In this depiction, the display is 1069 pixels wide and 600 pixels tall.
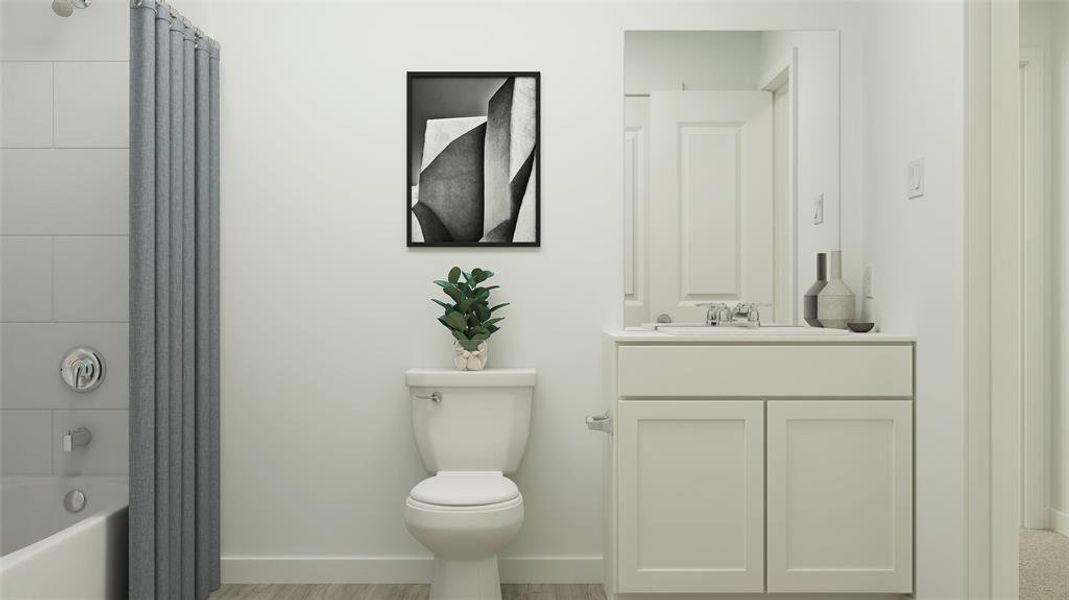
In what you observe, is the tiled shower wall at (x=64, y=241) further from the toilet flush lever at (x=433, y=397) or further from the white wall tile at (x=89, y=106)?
the toilet flush lever at (x=433, y=397)

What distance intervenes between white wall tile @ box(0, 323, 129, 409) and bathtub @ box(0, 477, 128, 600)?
9.1 inches

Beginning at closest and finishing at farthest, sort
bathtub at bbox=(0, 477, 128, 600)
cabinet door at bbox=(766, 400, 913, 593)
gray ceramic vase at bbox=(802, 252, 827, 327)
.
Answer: bathtub at bbox=(0, 477, 128, 600) < cabinet door at bbox=(766, 400, 913, 593) < gray ceramic vase at bbox=(802, 252, 827, 327)

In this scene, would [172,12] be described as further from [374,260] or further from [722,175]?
[722,175]

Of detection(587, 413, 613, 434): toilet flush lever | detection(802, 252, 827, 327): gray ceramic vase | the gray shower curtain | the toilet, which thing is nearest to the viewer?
the gray shower curtain

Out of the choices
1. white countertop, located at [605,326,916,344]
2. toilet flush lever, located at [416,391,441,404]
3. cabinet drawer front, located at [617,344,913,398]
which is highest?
white countertop, located at [605,326,916,344]

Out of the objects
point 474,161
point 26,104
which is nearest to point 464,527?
point 474,161

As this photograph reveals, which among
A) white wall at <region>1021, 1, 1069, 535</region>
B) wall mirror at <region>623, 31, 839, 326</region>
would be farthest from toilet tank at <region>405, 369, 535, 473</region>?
white wall at <region>1021, 1, 1069, 535</region>

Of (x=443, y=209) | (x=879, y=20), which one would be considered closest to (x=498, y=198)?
(x=443, y=209)

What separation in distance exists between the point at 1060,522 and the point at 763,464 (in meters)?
1.50

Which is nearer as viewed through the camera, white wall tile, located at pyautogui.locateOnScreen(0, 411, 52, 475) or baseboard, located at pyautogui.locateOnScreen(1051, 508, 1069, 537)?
white wall tile, located at pyautogui.locateOnScreen(0, 411, 52, 475)

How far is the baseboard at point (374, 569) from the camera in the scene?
270 centimetres

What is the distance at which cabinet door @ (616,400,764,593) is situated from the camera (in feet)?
7.45

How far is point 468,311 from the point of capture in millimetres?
2584

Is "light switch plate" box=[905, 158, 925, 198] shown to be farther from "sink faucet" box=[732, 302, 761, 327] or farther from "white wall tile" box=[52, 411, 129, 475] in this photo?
"white wall tile" box=[52, 411, 129, 475]
